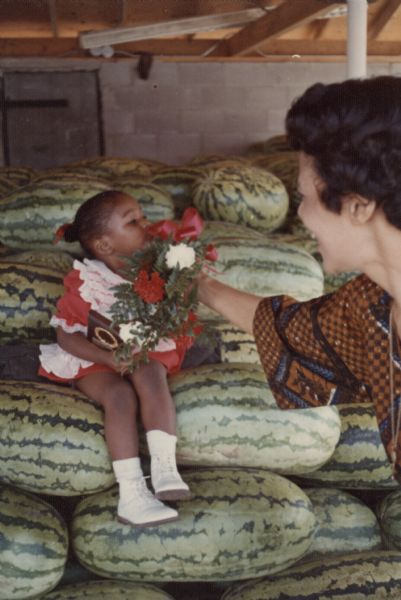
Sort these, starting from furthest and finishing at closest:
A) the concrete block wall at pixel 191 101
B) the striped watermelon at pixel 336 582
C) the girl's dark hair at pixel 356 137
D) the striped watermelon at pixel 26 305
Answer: the concrete block wall at pixel 191 101
the striped watermelon at pixel 26 305
the striped watermelon at pixel 336 582
the girl's dark hair at pixel 356 137

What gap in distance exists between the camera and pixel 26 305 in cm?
290

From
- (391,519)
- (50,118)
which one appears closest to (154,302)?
(391,519)

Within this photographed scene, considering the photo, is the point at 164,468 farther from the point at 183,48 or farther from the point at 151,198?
the point at 183,48

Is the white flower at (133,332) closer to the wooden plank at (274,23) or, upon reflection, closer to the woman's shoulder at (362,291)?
the woman's shoulder at (362,291)

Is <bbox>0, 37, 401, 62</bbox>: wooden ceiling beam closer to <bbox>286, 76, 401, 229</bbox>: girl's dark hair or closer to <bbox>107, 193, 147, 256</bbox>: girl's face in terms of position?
<bbox>107, 193, 147, 256</bbox>: girl's face

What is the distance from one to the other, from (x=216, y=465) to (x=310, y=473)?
41 centimetres

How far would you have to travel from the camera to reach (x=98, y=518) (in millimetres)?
2369

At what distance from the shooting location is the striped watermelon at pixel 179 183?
13.1ft

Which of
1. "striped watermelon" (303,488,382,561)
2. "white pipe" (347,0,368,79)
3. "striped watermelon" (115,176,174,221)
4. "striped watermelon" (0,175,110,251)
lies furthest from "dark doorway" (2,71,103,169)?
"striped watermelon" (303,488,382,561)

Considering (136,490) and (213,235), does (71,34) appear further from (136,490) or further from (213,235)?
(136,490)

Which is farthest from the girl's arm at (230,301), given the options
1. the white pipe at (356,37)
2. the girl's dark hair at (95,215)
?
the white pipe at (356,37)

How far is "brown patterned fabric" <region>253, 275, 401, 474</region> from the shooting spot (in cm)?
189

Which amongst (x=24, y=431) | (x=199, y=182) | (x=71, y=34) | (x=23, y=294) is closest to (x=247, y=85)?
(x=71, y=34)

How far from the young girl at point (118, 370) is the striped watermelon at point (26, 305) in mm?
204
